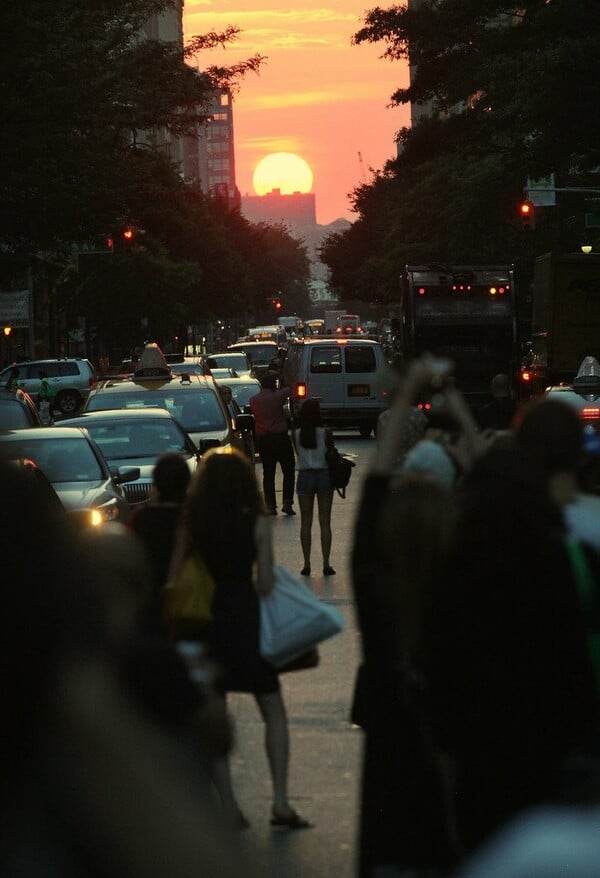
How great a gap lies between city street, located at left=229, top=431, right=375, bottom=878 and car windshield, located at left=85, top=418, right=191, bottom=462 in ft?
17.9

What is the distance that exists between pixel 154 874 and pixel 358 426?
1411 inches

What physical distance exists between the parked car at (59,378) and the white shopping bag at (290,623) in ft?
137

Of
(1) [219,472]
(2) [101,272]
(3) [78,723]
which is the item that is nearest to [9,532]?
(3) [78,723]

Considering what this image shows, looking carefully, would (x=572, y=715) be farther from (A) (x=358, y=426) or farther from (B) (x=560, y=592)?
(A) (x=358, y=426)

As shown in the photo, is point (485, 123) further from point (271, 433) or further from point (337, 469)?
point (337, 469)

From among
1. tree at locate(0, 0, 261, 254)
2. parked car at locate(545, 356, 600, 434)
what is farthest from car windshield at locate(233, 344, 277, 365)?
parked car at locate(545, 356, 600, 434)

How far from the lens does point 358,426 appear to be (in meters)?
38.7

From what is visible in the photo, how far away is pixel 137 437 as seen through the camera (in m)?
19.1

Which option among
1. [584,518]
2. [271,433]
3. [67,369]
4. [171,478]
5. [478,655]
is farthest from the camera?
[67,369]

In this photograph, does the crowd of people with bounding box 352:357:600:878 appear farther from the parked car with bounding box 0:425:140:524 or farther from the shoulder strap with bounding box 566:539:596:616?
the parked car with bounding box 0:425:140:524

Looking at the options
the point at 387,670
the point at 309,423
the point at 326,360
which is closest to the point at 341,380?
the point at 326,360

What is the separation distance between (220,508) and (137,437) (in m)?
12.1

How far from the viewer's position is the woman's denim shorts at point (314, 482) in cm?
1603

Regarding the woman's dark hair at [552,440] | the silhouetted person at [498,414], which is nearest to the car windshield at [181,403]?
the silhouetted person at [498,414]
